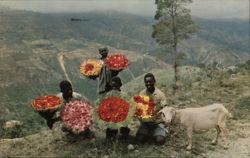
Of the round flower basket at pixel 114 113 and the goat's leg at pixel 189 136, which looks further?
the goat's leg at pixel 189 136

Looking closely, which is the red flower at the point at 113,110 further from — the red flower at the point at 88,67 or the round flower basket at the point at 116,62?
the red flower at the point at 88,67

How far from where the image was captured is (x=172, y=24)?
92.7 feet

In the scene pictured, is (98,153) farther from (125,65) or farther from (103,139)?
(125,65)

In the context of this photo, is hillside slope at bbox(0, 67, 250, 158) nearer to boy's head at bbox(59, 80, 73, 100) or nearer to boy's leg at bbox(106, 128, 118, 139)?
boy's leg at bbox(106, 128, 118, 139)

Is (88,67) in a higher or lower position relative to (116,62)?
lower

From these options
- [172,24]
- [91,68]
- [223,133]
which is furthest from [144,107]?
[172,24]

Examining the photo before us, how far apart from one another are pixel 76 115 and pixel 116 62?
6.41ft

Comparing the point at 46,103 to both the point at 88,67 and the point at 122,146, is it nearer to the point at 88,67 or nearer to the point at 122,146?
the point at 88,67

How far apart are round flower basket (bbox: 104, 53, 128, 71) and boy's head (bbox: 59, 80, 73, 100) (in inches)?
51.9

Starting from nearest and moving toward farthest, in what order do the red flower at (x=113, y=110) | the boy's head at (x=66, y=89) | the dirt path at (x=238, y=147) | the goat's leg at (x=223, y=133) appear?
the red flower at (x=113, y=110)
the boy's head at (x=66, y=89)
the dirt path at (x=238, y=147)
the goat's leg at (x=223, y=133)

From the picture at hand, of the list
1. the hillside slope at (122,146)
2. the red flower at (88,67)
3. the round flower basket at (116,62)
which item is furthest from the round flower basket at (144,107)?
the red flower at (88,67)

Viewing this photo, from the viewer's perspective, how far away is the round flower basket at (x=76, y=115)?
33.6ft

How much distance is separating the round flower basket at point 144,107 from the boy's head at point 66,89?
1.47 m

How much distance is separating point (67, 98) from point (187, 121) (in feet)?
9.26
